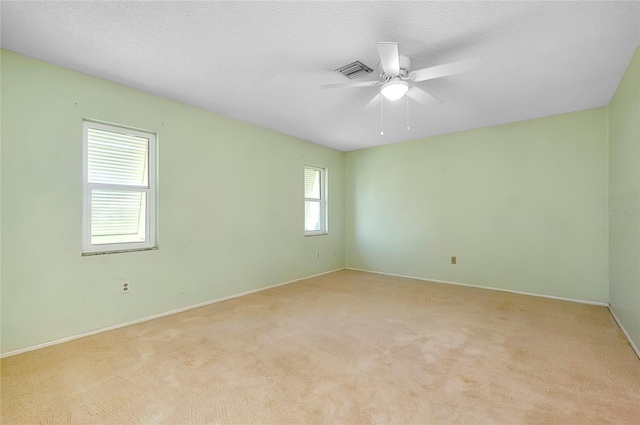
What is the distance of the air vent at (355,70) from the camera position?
2539 mm

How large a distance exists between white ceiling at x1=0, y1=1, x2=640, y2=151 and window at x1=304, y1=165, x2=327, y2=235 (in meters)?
2.13

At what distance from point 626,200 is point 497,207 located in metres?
1.64

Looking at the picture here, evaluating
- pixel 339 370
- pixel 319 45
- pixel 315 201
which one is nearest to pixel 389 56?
pixel 319 45

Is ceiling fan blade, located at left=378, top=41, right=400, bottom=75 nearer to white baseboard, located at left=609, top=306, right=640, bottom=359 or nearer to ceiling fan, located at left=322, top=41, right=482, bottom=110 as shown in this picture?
ceiling fan, located at left=322, top=41, right=482, bottom=110

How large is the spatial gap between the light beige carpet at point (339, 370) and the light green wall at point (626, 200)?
1.02ft

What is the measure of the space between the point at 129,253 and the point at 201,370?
5.35ft

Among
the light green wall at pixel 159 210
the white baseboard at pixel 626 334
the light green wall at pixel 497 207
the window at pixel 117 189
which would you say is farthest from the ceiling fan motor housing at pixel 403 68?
the white baseboard at pixel 626 334

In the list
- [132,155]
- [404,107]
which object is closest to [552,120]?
[404,107]

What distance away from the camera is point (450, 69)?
2.15 m

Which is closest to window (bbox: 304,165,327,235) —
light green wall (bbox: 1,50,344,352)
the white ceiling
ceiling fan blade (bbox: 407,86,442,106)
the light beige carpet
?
light green wall (bbox: 1,50,344,352)

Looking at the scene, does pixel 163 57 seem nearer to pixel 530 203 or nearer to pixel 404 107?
pixel 404 107

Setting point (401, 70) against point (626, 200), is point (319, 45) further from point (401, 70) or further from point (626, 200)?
point (626, 200)

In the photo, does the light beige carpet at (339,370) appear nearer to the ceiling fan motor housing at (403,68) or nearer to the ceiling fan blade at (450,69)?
the ceiling fan blade at (450,69)

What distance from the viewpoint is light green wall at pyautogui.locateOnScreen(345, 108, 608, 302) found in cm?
375
